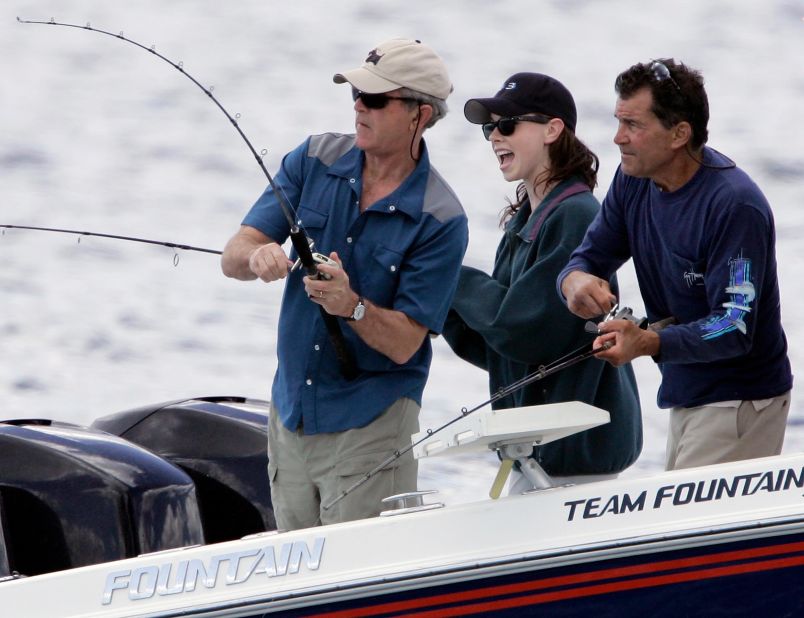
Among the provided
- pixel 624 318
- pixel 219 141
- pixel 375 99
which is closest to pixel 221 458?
pixel 375 99

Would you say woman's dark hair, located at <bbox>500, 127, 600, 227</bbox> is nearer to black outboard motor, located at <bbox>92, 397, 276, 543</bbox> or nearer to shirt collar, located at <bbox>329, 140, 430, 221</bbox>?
shirt collar, located at <bbox>329, 140, 430, 221</bbox>

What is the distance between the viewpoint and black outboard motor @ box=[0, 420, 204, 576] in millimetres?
2930

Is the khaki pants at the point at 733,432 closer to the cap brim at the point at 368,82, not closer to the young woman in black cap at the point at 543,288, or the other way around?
the young woman in black cap at the point at 543,288

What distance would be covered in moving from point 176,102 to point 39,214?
1578 mm

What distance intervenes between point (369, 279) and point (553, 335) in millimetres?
332

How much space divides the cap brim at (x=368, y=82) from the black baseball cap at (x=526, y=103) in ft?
0.71

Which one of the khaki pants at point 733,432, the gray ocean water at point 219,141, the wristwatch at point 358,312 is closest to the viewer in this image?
the khaki pants at point 733,432

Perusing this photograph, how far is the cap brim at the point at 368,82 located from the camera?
108 inches

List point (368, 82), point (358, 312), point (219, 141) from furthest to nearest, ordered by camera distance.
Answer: point (219, 141)
point (368, 82)
point (358, 312)

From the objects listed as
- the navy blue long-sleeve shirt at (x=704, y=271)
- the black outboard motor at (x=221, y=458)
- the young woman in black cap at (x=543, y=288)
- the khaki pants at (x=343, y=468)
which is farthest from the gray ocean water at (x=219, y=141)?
the navy blue long-sleeve shirt at (x=704, y=271)

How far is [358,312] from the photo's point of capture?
2.66 m

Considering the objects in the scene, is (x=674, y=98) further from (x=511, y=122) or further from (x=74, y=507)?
(x=74, y=507)

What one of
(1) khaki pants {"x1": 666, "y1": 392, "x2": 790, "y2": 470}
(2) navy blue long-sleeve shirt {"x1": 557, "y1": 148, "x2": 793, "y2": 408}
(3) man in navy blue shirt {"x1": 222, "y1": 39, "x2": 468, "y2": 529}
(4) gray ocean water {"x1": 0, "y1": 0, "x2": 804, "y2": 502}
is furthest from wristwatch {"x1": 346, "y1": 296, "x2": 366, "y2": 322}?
(4) gray ocean water {"x1": 0, "y1": 0, "x2": 804, "y2": 502}

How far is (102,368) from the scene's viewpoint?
728cm
